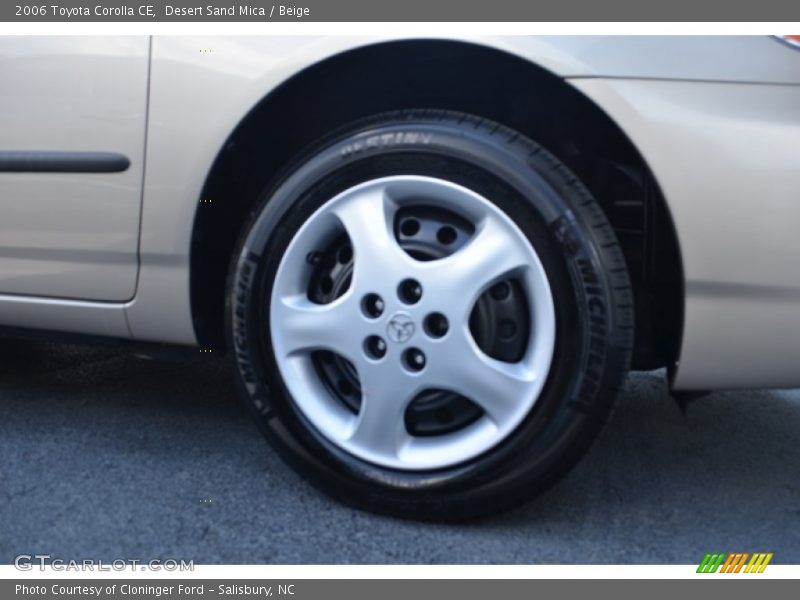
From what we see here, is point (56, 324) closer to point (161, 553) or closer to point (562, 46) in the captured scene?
point (161, 553)

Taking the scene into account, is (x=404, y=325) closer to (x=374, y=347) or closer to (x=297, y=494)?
(x=374, y=347)

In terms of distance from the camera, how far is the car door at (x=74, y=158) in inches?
57.9

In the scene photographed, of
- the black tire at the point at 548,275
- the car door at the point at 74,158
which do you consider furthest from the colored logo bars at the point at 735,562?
the car door at the point at 74,158

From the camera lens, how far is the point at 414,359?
53.1 inches

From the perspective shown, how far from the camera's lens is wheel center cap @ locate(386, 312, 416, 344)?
4.36 ft

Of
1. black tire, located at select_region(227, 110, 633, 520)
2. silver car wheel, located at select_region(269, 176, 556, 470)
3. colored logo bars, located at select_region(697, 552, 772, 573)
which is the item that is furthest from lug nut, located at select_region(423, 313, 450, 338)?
colored logo bars, located at select_region(697, 552, 772, 573)

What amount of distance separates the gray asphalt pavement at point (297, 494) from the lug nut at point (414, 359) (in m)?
0.29

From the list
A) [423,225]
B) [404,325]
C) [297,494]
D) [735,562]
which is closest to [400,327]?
[404,325]

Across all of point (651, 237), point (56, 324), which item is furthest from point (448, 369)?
point (56, 324)

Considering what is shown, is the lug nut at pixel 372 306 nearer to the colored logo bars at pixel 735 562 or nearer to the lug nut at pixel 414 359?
the lug nut at pixel 414 359

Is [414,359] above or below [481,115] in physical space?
below

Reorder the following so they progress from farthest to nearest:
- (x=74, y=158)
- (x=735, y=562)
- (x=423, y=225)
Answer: (x=74, y=158) → (x=423, y=225) → (x=735, y=562)

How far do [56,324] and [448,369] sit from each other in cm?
91

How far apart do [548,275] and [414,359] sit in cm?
27
